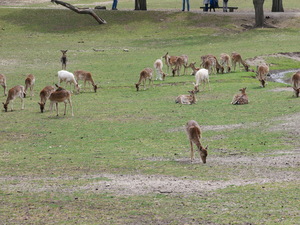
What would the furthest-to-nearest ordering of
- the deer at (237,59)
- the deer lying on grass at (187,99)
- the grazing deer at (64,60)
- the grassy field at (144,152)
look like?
the grazing deer at (64,60) < the deer at (237,59) < the deer lying on grass at (187,99) < the grassy field at (144,152)

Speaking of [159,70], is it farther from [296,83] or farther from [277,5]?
[277,5]

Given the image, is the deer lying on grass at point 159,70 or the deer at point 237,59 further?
the deer at point 237,59

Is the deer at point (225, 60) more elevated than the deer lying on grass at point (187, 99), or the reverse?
the deer at point (225, 60)

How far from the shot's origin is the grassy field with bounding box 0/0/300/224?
9.89 meters

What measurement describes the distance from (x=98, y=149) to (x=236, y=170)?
13.6ft

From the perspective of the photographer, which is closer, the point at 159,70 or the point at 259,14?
the point at 159,70

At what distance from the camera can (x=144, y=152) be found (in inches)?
590

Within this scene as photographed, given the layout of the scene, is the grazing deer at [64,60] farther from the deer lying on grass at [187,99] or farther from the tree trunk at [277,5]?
the tree trunk at [277,5]

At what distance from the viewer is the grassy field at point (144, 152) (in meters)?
9.89

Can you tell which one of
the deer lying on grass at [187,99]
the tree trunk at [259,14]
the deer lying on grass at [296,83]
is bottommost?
the deer lying on grass at [187,99]

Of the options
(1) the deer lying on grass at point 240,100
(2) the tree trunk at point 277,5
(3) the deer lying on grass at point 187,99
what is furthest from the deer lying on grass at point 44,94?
(2) the tree trunk at point 277,5

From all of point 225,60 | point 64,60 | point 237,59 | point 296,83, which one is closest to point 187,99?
point 296,83

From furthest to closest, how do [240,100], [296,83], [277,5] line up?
[277,5], [296,83], [240,100]

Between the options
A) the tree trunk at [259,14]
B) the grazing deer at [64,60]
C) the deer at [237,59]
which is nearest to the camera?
the deer at [237,59]
